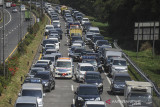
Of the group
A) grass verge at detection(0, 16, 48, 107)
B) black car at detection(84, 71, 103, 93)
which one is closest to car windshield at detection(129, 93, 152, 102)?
black car at detection(84, 71, 103, 93)

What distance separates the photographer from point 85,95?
30.3 metres

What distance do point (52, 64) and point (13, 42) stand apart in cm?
2590

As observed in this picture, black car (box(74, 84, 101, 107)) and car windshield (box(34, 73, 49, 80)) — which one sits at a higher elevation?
black car (box(74, 84, 101, 107))

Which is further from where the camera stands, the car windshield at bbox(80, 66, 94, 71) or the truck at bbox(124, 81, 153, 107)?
the car windshield at bbox(80, 66, 94, 71)

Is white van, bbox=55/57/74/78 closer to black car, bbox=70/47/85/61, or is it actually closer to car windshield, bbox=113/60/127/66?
car windshield, bbox=113/60/127/66

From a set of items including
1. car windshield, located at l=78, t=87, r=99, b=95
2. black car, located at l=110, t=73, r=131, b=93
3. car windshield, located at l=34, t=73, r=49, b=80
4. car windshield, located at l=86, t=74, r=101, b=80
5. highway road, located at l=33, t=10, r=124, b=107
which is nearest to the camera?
car windshield, located at l=78, t=87, r=99, b=95

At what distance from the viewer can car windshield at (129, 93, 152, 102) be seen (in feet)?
90.7

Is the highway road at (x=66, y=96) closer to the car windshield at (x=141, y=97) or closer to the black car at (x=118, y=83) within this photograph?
the black car at (x=118, y=83)

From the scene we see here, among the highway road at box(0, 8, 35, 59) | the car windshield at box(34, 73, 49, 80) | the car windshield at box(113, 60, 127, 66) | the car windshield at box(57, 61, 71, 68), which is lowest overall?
the highway road at box(0, 8, 35, 59)

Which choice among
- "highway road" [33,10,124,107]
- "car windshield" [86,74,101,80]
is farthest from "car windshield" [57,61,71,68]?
"car windshield" [86,74,101,80]

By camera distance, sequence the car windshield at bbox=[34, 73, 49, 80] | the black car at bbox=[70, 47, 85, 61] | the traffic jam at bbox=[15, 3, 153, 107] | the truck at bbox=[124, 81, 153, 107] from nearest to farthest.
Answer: the truck at bbox=[124, 81, 153, 107] < the traffic jam at bbox=[15, 3, 153, 107] < the car windshield at bbox=[34, 73, 49, 80] < the black car at bbox=[70, 47, 85, 61]

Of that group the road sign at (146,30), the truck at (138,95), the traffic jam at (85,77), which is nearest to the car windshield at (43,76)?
the traffic jam at (85,77)

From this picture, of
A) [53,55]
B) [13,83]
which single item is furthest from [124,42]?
[13,83]

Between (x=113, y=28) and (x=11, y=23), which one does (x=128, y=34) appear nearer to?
(x=113, y=28)
